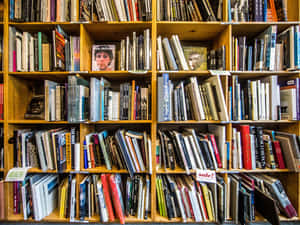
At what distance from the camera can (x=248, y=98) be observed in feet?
3.88

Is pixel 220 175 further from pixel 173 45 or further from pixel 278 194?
pixel 173 45

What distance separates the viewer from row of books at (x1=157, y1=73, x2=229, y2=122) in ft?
3.67

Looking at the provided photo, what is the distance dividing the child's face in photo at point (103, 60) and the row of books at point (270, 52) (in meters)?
1.15

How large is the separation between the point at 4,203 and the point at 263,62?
2.55 metres

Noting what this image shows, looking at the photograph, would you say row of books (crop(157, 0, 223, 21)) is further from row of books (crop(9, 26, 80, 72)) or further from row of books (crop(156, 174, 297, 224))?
row of books (crop(156, 174, 297, 224))

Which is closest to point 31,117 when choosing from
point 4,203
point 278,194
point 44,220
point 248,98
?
point 4,203

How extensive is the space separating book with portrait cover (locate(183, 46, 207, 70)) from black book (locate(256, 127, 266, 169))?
2.49 ft

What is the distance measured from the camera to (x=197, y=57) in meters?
1.38

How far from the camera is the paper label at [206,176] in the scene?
45.6 inches

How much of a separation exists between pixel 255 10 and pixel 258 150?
3.99 ft

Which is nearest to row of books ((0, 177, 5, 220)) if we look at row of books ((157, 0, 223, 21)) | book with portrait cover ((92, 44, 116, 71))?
book with portrait cover ((92, 44, 116, 71))

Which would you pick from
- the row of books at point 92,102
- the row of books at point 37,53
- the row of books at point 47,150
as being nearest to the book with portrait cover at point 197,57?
the row of books at point 92,102

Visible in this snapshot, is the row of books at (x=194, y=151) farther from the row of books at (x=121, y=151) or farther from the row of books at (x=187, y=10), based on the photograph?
the row of books at (x=187, y=10)

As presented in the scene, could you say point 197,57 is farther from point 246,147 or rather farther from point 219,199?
point 219,199
